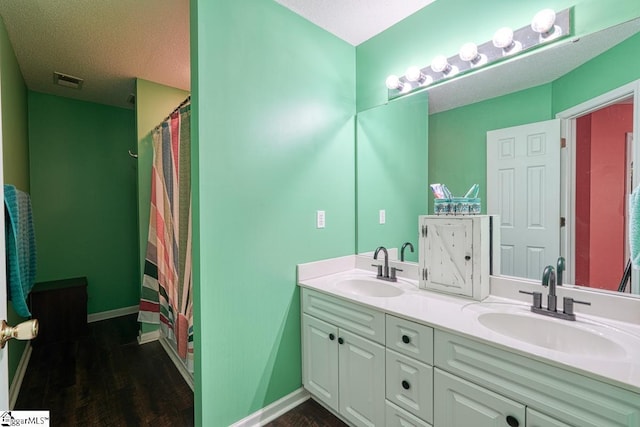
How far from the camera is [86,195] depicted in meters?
3.30

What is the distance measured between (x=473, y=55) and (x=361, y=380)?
1.83 m

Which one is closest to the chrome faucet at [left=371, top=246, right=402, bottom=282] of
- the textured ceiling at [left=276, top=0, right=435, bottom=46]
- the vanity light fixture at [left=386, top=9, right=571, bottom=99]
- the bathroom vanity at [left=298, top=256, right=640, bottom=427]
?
the bathroom vanity at [left=298, top=256, right=640, bottom=427]

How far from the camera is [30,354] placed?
2539 millimetres

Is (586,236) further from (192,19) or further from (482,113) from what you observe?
(192,19)

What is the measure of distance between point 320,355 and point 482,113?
170 cm

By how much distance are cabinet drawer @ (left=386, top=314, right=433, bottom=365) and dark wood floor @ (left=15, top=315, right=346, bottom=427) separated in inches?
29.8

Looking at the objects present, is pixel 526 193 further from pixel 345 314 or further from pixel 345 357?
pixel 345 357

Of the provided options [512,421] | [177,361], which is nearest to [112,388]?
[177,361]

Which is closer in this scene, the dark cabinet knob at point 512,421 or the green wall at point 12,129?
the dark cabinet knob at point 512,421

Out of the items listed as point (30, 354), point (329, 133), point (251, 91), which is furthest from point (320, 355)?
point (30, 354)

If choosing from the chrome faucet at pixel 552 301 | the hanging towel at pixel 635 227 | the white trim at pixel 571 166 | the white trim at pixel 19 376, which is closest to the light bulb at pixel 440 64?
the white trim at pixel 571 166

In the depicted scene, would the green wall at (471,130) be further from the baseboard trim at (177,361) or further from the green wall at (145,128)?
the green wall at (145,128)

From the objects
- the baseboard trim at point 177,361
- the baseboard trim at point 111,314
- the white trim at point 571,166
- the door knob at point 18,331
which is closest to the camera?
the door knob at point 18,331

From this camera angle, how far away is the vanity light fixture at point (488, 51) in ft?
4.33
